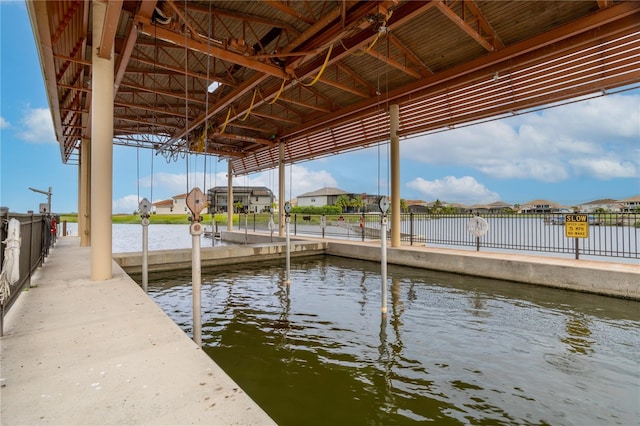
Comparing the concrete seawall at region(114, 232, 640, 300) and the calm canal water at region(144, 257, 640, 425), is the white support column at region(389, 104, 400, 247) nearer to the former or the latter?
the concrete seawall at region(114, 232, 640, 300)

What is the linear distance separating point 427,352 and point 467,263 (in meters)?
4.84

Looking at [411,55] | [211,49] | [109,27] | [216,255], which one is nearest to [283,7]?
[211,49]

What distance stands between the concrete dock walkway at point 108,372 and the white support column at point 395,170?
24.7ft

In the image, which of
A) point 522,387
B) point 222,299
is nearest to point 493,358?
point 522,387

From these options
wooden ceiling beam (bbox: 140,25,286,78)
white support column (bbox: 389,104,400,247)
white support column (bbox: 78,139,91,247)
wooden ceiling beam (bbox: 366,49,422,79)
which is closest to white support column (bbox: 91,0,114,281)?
wooden ceiling beam (bbox: 140,25,286,78)

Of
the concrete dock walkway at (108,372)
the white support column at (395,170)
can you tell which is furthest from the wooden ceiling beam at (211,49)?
the concrete dock walkway at (108,372)

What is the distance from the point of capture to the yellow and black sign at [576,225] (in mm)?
6786

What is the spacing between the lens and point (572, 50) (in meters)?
6.36

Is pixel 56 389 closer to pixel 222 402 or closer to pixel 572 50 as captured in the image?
pixel 222 402

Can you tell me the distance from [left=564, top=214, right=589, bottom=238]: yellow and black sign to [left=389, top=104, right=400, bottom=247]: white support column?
13.3 feet

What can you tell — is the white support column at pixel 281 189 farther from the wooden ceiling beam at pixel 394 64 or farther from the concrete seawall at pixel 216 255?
the wooden ceiling beam at pixel 394 64

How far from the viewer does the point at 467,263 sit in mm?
7676

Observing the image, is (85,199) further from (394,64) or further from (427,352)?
(427,352)

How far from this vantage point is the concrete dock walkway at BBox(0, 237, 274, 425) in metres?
1.61
